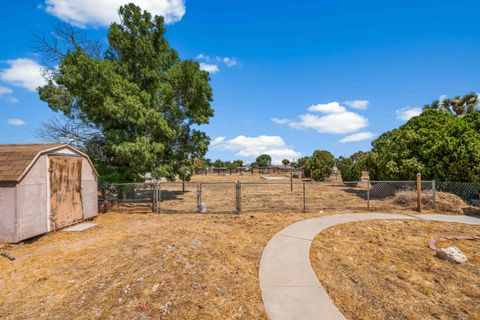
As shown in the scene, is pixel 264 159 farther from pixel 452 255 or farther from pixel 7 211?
pixel 7 211

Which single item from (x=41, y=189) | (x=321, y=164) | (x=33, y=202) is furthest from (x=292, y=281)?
(x=321, y=164)

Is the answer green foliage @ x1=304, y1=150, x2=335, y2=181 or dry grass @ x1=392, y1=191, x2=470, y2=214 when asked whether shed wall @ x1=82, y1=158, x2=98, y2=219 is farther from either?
green foliage @ x1=304, y1=150, x2=335, y2=181

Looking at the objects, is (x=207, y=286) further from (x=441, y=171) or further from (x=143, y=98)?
(x=441, y=171)

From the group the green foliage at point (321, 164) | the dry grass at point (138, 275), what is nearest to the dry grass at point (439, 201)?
the dry grass at point (138, 275)

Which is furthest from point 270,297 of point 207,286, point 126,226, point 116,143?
point 116,143

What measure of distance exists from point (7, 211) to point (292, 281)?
27.5 feet

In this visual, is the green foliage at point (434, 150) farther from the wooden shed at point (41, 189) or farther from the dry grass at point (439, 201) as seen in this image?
the wooden shed at point (41, 189)

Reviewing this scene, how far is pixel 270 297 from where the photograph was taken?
4184 mm

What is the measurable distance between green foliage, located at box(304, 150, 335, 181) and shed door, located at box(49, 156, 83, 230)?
1047 inches

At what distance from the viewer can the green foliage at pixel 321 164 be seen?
101 feet

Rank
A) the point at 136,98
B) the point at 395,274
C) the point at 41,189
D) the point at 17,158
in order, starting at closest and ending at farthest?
the point at 395,274, the point at 17,158, the point at 41,189, the point at 136,98

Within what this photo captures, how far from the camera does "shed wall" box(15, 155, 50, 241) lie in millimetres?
7215

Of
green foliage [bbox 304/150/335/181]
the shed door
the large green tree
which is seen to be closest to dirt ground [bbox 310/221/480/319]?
the shed door

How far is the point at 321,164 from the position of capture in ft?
101
